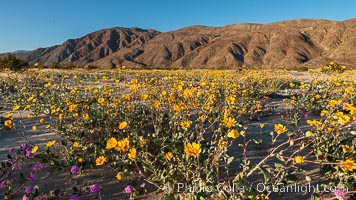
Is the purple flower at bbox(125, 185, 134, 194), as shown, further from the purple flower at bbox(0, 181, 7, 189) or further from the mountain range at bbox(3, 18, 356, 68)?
the mountain range at bbox(3, 18, 356, 68)

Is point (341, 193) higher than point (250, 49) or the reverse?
the reverse

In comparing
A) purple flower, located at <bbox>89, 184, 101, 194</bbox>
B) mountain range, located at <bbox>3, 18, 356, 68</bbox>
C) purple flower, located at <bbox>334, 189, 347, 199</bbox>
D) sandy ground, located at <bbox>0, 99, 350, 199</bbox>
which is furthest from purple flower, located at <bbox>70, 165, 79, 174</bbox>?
mountain range, located at <bbox>3, 18, 356, 68</bbox>

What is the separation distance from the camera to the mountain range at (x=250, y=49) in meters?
72.4

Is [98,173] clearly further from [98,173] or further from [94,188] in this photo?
[94,188]

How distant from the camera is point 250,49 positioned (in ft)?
287

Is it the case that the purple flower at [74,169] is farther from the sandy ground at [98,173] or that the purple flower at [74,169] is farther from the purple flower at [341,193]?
the purple flower at [341,193]

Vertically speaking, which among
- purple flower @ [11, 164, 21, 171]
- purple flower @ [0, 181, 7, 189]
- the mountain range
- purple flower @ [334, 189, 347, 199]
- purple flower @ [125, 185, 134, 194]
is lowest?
purple flower @ [125, 185, 134, 194]

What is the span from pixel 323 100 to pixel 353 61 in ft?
205

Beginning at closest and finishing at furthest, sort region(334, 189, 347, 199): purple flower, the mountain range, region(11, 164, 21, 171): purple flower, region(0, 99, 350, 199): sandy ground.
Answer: region(334, 189, 347, 199): purple flower < region(0, 99, 350, 199): sandy ground < region(11, 164, 21, 171): purple flower < the mountain range

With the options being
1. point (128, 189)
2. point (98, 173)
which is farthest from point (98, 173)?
point (128, 189)

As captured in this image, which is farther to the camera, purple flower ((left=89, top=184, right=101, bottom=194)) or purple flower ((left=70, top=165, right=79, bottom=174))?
purple flower ((left=70, top=165, right=79, bottom=174))

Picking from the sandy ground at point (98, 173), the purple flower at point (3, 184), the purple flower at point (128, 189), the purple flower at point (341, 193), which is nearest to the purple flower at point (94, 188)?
the sandy ground at point (98, 173)

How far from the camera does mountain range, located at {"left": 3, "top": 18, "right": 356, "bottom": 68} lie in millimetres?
72375

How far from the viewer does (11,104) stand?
6129 mm
